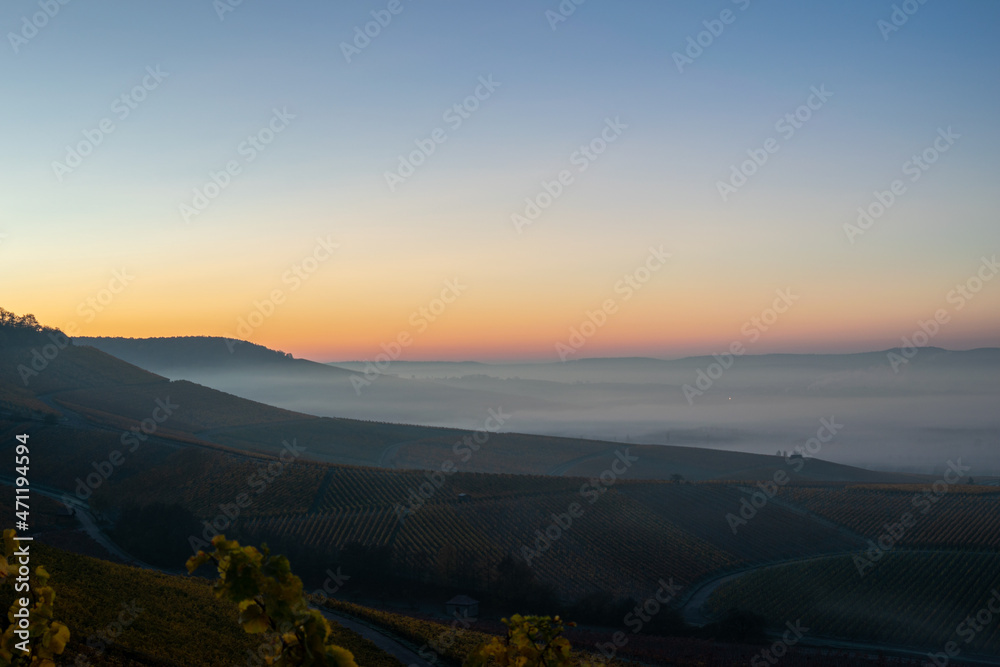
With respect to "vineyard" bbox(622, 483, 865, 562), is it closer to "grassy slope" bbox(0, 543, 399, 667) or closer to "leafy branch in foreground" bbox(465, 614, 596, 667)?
"grassy slope" bbox(0, 543, 399, 667)

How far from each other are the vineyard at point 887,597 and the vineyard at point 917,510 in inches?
271

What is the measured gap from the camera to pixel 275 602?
4770 mm

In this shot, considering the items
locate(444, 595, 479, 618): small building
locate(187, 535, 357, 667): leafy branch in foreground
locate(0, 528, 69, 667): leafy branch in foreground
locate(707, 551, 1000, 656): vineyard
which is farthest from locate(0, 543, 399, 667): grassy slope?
locate(707, 551, 1000, 656): vineyard

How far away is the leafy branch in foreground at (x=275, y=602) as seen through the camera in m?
4.69

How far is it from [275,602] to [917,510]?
11024 cm

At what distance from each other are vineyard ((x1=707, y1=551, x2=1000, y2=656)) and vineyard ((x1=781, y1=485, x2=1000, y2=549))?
6.87 m

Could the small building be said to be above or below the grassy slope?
above

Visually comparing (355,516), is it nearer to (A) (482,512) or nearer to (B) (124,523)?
(A) (482,512)

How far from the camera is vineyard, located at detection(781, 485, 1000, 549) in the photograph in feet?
267

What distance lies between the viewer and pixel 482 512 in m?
81.7

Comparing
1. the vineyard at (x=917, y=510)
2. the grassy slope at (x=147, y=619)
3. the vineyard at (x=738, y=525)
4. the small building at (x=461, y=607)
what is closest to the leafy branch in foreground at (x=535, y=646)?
the grassy slope at (x=147, y=619)

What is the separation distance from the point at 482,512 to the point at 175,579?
156 ft

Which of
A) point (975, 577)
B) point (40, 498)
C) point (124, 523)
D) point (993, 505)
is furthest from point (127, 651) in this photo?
point (993, 505)

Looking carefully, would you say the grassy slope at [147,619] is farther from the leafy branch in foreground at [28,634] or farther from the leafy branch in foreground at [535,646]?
the leafy branch in foreground at [535,646]
